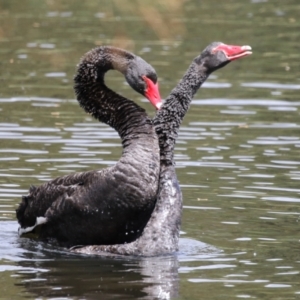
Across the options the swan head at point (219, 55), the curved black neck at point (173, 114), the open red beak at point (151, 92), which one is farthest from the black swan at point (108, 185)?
the swan head at point (219, 55)

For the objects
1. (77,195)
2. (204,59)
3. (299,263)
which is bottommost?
(299,263)

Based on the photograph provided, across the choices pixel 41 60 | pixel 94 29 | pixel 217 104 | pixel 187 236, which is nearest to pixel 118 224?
pixel 187 236

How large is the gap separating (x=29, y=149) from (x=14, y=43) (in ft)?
31.2

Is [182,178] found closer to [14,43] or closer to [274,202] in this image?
[274,202]

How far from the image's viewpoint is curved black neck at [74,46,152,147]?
1012 centimetres

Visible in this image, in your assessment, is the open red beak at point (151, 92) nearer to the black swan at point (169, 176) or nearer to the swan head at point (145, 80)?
the swan head at point (145, 80)

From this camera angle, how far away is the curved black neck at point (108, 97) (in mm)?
10125

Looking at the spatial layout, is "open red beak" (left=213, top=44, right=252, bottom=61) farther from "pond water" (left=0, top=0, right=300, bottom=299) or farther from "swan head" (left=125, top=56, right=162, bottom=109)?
"swan head" (left=125, top=56, right=162, bottom=109)

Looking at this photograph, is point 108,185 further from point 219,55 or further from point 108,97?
point 219,55

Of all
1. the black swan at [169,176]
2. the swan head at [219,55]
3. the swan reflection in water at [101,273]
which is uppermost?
the swan head at [219,55]

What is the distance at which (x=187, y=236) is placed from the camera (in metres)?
10.8

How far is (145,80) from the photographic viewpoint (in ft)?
33.2

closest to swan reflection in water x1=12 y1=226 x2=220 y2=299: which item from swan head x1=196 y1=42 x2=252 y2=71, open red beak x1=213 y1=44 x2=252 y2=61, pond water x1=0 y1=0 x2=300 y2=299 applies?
pond water x1=0 y1=0 x2=300 y2=299

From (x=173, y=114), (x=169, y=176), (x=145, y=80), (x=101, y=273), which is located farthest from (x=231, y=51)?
(x=101, y=273)
